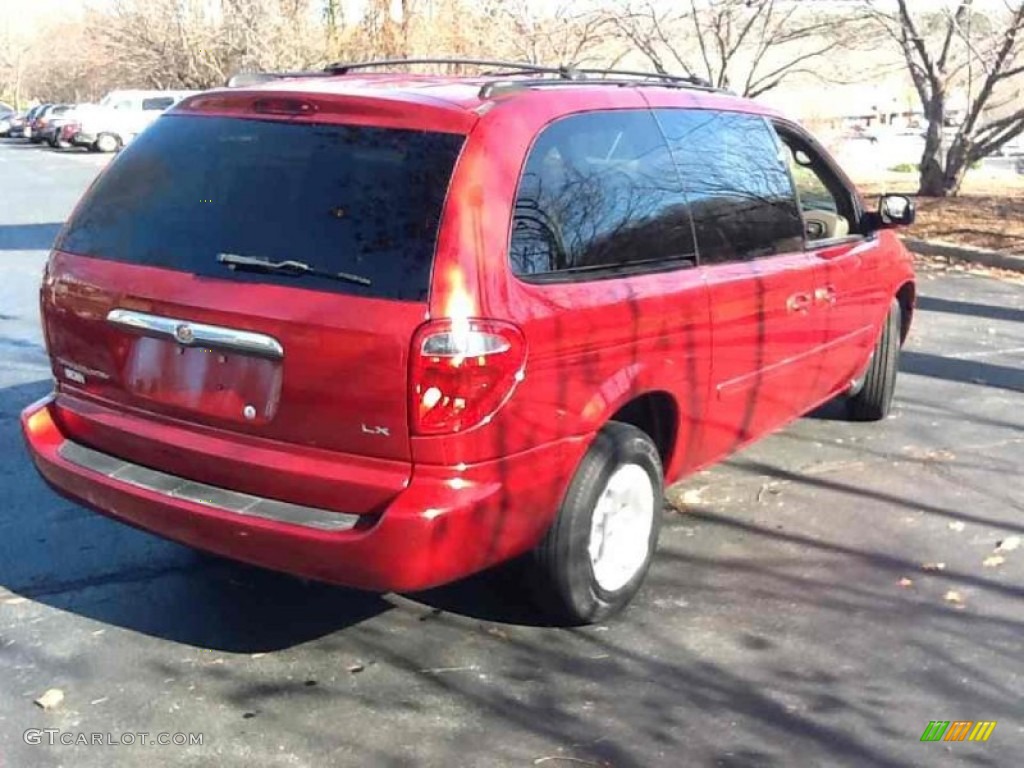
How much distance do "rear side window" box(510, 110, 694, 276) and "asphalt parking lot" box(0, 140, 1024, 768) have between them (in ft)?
4.24

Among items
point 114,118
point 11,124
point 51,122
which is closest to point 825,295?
point 114,118

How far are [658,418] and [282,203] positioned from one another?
5.39ft

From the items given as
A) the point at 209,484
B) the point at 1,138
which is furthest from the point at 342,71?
the point at 1,138

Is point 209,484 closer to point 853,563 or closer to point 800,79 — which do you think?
point 853,563

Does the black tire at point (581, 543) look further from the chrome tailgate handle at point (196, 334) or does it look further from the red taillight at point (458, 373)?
the chrome tailgate handle at point (196, 334)

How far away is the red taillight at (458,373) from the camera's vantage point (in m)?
3.46

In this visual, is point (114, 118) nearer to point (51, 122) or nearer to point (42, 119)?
point (51, 122)

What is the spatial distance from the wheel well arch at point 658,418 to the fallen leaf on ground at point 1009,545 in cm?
151

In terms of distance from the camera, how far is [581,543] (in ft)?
13.3

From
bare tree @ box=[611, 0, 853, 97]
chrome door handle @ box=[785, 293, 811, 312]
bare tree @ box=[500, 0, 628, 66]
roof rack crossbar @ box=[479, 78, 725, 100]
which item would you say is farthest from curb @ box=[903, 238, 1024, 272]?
roof rack crossbar @ box=[479, 78, 725, 100]

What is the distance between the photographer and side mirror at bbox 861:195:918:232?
6.15 metres

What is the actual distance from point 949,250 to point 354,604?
10.7 meters

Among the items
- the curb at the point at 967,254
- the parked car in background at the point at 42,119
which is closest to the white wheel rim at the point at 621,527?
the curb at the point at 967,254

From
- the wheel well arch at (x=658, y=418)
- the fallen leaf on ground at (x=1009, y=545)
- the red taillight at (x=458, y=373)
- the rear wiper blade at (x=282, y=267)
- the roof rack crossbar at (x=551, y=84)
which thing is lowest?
the fallen leaf on ground at (x=1009, y=545)
